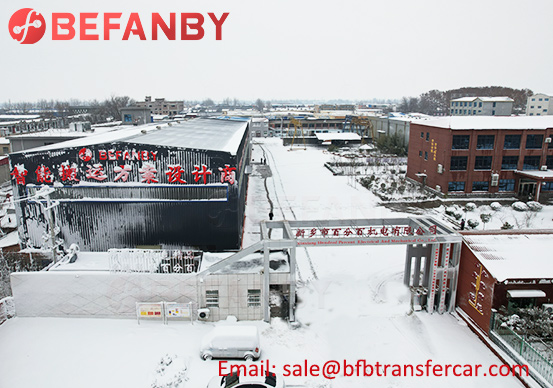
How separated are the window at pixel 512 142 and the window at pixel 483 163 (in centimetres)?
142

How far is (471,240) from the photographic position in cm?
1341

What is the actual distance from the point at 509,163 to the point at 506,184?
1.59 meters

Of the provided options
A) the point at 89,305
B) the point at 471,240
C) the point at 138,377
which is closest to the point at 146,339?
the point at 138,377

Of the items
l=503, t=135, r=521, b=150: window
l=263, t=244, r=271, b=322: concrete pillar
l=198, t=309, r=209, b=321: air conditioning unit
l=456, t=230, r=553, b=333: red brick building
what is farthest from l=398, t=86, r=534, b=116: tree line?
l=198, t=309, r=209, b=321: air conditioning unit

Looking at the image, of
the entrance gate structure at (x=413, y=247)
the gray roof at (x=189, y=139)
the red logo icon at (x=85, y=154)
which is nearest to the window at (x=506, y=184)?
the entrance gate structure at (x=413, y=247)

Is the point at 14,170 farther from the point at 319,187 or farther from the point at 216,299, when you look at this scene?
the point at 319,187

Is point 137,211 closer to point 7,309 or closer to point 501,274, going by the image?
point 7,309

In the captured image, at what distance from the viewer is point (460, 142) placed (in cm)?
2853

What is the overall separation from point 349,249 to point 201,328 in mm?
8986

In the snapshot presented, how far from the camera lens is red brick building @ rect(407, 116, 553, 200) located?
1114 inches

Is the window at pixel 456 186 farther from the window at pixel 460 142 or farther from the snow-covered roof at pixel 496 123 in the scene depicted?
the snow-covered roof at pixel 496 123

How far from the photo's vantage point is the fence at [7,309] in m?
12.4

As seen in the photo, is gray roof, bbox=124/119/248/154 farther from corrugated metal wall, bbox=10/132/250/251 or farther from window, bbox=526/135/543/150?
window, bbox=526/135/543/150

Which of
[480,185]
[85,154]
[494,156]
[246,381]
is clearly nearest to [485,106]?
[494,156]
